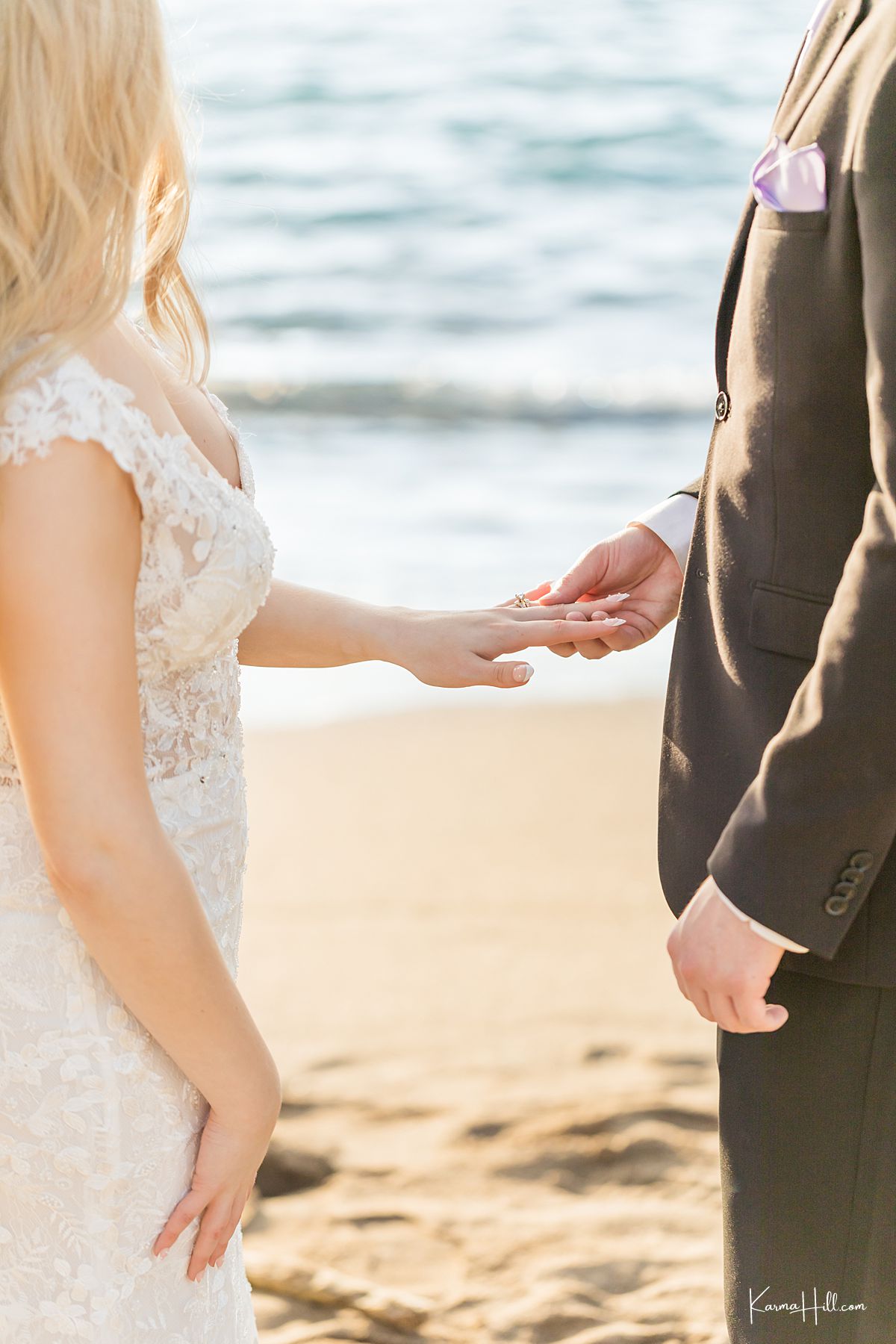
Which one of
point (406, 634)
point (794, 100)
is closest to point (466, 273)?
point (406, 634)

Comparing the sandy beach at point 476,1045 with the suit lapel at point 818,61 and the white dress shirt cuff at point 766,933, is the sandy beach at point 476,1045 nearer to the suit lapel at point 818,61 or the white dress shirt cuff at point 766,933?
the white dress shirt cuff at point 766,933

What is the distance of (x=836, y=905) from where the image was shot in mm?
1323

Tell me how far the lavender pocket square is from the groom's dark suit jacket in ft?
0.03

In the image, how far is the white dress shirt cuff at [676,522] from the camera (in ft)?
6.43

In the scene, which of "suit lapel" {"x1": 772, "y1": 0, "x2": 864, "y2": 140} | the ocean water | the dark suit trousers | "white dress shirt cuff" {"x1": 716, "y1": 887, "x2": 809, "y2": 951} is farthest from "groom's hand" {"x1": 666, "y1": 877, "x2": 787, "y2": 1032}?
the ocean water

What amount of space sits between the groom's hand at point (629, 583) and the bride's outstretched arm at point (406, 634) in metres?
0.08

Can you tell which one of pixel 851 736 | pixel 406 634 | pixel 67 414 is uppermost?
pixel 67 414

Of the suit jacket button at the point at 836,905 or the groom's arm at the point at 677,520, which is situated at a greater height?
the groom's arm at the point at 677,520

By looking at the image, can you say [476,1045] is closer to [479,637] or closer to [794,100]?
[479,637]

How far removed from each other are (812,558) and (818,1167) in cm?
→ 64

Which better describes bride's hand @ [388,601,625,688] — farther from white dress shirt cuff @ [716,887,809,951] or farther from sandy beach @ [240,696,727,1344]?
sandy beach @ [240,696,727,1344]

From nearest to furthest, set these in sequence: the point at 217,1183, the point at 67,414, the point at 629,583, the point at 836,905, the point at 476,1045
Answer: the point at 67,414
the point at 836,905
the point at 217,1183
the point at 629,583
the point at 476,1045

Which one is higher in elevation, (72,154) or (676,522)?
(72,154)

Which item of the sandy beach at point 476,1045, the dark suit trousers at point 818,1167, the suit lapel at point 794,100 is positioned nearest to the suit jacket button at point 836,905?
the dark suit trousers at point 818,1167
